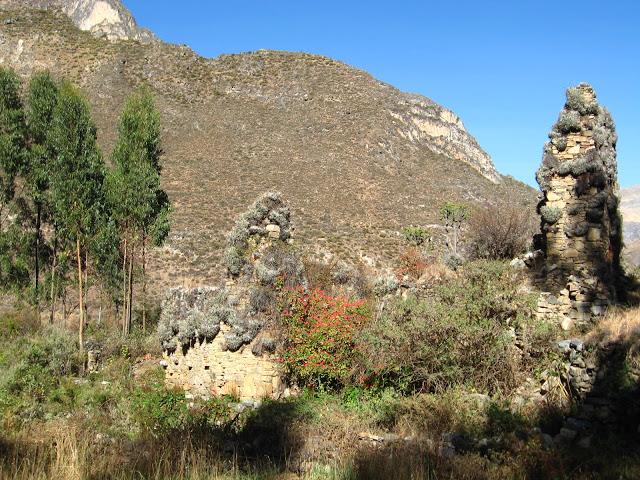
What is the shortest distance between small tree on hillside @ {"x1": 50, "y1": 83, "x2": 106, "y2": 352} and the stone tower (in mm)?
13530

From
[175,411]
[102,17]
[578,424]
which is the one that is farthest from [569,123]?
[102,17]

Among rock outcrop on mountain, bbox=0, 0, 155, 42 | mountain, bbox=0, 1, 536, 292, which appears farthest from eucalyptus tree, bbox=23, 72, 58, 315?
rock outcrop on mountain, bbox=0, 0, 155, 42

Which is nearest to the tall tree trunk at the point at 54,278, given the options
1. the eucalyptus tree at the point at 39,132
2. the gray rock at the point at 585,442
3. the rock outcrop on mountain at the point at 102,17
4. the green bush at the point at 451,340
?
the eucalyptus tree at the point at 39,132

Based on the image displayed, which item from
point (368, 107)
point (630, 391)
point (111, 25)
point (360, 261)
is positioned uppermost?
point (111, 25)

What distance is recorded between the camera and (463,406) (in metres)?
8.37

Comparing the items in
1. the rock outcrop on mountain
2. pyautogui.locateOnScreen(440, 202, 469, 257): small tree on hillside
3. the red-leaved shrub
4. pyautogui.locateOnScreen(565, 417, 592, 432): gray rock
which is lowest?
pyautogui.locateOnScreen(565, 417, 592, 432): gray rock

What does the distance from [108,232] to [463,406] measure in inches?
570

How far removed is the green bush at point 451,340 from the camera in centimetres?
939

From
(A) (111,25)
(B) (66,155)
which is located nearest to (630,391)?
(B) (66,155)

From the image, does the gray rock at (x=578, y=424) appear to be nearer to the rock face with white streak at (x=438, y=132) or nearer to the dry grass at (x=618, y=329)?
the dry grass at (x=618, y=329)

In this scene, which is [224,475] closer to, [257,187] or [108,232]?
[108,232]

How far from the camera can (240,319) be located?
1127cm

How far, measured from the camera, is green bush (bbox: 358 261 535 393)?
30.8 ft

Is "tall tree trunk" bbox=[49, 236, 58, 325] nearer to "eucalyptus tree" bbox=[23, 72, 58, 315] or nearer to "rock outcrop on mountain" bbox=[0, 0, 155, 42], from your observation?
"eucalyptus tree" bbox=[23, 72, 58, 315]
